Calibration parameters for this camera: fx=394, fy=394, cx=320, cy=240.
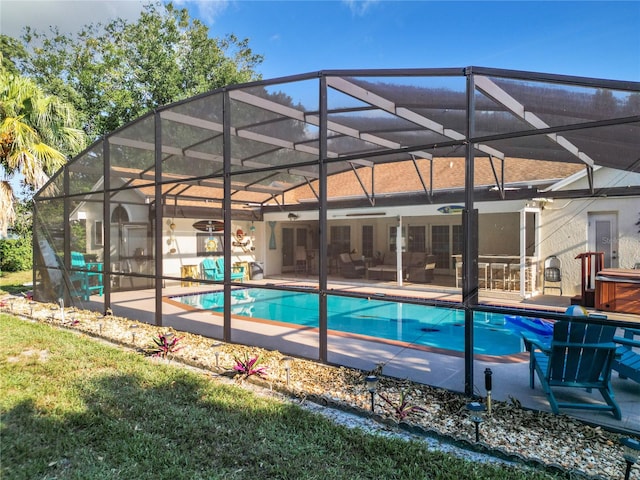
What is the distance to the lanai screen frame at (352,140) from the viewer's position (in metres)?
3.99

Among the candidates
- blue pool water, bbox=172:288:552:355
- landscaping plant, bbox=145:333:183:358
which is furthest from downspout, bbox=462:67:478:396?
landscaping plant, bbox=145:333:183:358

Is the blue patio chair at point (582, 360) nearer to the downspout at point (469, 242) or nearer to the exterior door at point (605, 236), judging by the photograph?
the downspout at point (469, 242)

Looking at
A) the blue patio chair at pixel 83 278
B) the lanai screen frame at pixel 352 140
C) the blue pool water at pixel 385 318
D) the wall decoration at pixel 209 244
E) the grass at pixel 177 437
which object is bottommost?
the blue pool water at pixel 385 318

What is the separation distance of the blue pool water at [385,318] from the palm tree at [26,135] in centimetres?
460

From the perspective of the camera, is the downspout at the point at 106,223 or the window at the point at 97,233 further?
the window at the point at 97,233

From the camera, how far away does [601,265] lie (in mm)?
8781

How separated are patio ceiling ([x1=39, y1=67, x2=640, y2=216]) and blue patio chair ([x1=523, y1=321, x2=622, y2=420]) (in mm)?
1827

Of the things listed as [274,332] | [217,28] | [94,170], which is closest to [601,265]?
[274,332]

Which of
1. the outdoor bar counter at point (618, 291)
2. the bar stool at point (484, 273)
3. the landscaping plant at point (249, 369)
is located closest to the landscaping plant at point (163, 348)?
the landscaping plant at point (249, 369)

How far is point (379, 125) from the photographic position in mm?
7289

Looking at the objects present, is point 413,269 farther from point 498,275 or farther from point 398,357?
point 398,357

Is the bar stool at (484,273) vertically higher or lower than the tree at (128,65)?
lower

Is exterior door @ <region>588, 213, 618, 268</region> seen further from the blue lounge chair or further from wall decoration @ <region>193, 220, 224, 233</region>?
wall decoration @ <region>193, 220, 224, 233</region>

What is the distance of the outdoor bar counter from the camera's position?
7.38 m
